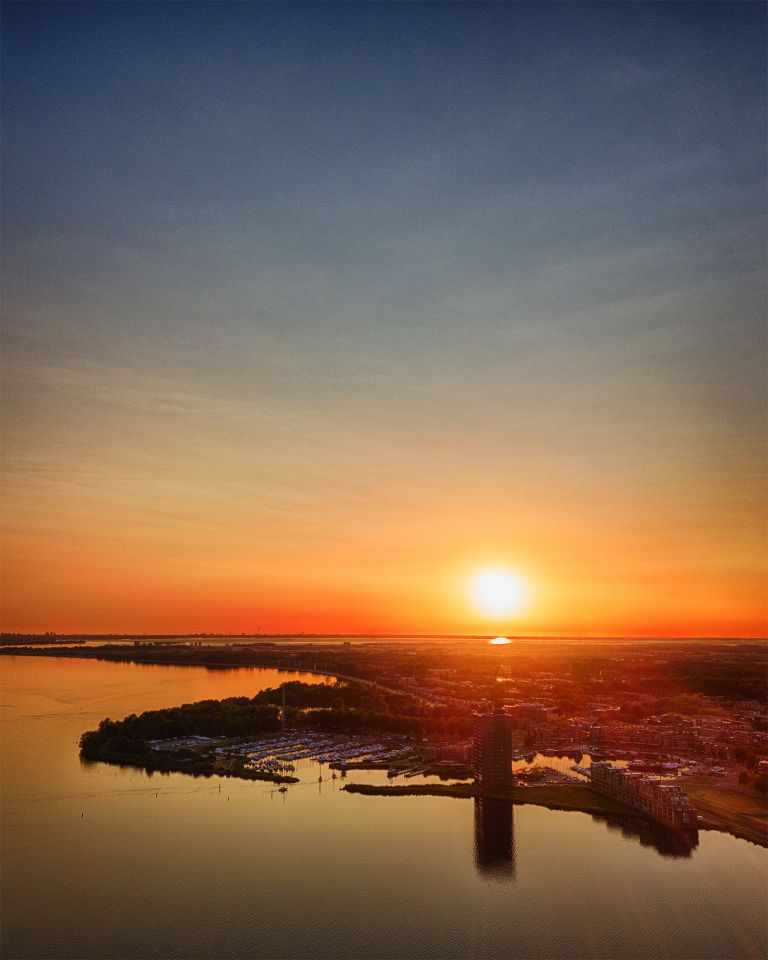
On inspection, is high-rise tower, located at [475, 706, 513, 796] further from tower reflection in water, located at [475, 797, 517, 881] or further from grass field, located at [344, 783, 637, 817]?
tower reflection in water, located at [475, 797, 517, 881]

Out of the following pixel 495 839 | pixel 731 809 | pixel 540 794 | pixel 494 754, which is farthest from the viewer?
pixel 494 754

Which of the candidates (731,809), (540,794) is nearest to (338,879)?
(540,794)

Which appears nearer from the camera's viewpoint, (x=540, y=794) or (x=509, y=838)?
(x=509, y=838)

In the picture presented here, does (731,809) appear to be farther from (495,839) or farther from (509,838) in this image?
(495,839)

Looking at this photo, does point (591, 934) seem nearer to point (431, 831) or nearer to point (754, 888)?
point (754, 888)

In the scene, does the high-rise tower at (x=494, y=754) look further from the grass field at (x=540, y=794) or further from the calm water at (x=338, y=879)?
the calm water at (x=338, y=879)

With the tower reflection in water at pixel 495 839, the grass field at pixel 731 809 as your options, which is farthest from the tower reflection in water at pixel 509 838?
the grass field at pixel 731 809

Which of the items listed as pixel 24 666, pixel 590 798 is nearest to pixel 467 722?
pixel 590 798
